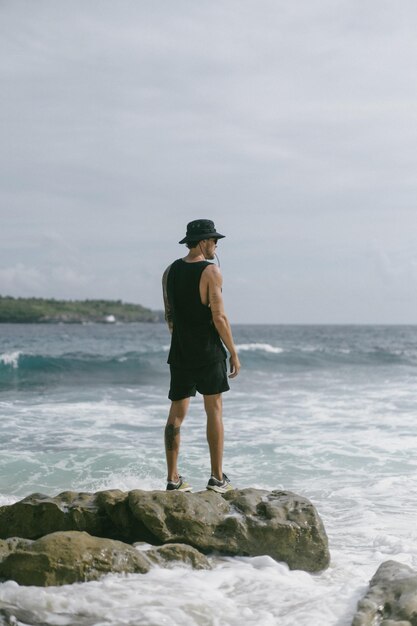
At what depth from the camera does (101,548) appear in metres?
4.19

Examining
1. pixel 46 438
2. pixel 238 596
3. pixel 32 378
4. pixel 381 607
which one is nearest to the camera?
pixel 381 607

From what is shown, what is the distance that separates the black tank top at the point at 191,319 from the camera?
227 inches

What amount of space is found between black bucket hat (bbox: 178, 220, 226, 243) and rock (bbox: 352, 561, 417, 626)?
9.55 ft

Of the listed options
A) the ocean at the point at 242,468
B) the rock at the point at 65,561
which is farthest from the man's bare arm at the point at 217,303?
the rock at the point at 65,561

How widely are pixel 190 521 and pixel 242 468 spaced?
362 cm

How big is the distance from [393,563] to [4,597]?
2273mm

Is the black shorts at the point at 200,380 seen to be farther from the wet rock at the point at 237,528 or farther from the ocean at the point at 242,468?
the ocean at the point at 242,468

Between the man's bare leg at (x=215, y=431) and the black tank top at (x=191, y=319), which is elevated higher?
the black tank top at (x=191, y=319)

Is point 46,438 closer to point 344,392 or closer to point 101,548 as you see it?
point 101,548

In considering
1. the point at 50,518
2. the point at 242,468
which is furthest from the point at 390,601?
the point at 242,468

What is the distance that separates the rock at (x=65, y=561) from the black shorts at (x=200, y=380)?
5.82 feet

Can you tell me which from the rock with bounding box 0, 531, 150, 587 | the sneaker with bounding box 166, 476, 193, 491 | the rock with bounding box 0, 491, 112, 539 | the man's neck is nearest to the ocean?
the rock with bounding box 0, 531, 150, 587

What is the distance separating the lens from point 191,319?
582cm


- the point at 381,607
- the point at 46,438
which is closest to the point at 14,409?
the point at 46,438
